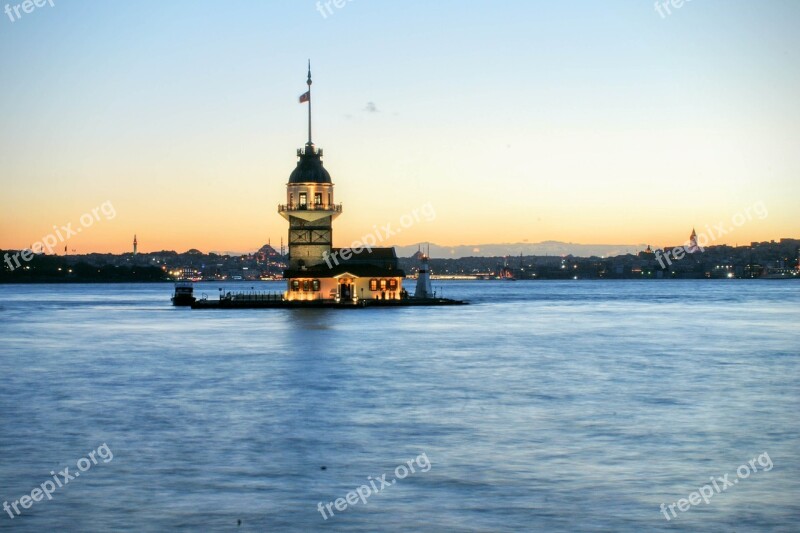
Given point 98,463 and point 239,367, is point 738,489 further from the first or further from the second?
point 239,367

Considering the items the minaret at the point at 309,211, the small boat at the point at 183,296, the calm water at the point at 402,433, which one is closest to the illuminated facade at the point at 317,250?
the minaret at the point at 309,211

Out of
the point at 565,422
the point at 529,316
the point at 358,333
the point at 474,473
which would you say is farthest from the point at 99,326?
the point at 474,473

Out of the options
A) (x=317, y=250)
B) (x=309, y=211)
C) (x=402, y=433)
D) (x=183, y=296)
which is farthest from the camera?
(x=183, y=296)

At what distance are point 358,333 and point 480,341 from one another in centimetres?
879

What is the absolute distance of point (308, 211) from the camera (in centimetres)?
8894

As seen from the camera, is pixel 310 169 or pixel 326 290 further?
pixel 326 290

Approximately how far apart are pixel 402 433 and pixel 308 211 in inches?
2556

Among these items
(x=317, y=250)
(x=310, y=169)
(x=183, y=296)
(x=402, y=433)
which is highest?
(x=310, y=169)

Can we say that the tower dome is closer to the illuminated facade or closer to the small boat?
the illuminated facade

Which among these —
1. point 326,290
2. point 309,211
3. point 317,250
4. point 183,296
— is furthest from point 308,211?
point 183,296

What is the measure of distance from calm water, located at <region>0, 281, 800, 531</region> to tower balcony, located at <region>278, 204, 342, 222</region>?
3329 cm

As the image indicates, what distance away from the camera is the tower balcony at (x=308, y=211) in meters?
89.1

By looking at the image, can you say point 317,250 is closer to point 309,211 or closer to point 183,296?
point 309,211

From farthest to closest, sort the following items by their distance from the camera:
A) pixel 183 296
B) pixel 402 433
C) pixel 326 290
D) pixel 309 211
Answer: pixel 183 296 < pixel 326 290 < pixel 309 211 < pixel 402 433
